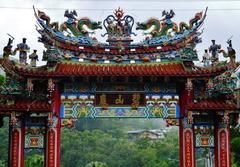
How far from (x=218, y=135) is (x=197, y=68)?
2046 millimetres

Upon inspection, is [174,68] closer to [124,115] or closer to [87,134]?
[124,115]

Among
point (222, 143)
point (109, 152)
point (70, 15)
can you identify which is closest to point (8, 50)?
point (70, 15)

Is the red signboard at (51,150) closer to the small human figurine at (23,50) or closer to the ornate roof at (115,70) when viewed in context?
the ornate roof at (115,70)

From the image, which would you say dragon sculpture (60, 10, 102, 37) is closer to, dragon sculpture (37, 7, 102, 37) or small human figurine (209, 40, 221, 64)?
dragon sculpture (37, 7, 102, 37)

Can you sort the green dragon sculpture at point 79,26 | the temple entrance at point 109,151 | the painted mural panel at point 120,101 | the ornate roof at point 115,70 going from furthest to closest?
the temple entrance at point 109,151 → the green dragon sculpture at point 79,26 → the painted mural panel at point 120,101 → the ornate roof at point 115,70

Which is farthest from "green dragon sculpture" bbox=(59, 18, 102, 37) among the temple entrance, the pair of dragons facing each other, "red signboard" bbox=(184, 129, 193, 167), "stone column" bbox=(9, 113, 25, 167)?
the temple entrance

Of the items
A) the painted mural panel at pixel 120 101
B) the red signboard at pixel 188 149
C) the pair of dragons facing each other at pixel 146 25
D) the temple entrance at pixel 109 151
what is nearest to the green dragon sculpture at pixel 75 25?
the pair of dragons facing each other at pixel 146 25

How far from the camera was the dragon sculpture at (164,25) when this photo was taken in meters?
14.9

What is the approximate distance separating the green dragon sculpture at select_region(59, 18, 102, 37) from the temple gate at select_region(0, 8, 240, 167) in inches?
11.5

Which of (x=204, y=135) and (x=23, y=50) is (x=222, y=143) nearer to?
(x=204, y=135)

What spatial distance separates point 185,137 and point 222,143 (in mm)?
1072

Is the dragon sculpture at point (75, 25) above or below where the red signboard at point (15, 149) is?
above

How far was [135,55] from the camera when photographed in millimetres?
14805

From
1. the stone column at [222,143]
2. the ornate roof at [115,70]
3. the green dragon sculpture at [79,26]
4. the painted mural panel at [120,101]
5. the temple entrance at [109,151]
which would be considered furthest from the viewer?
the temple entrance at [109,151]
